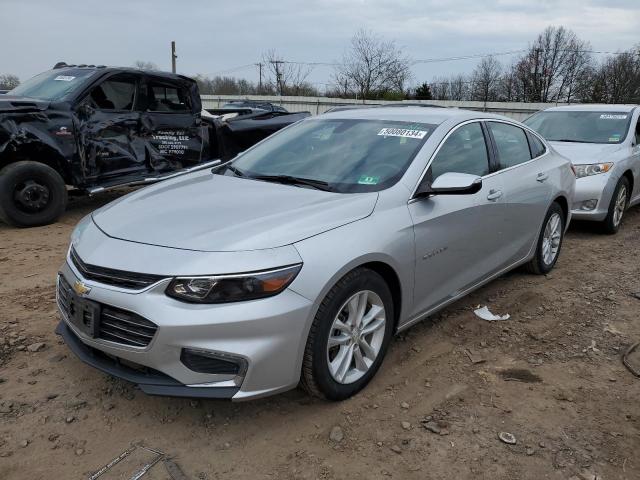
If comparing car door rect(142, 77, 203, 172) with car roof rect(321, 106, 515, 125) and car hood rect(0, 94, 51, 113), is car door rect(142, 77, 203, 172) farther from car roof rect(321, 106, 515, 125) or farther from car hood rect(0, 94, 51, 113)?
car roof rect(321, 106, 515, 125)

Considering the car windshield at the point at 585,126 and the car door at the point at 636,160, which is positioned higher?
the car windshield at the point at 585,126

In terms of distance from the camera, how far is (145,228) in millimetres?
2789

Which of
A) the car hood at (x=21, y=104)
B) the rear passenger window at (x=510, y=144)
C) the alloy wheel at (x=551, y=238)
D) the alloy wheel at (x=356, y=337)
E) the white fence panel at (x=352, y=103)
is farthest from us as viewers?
the white fence panel at (x=352, y=103)

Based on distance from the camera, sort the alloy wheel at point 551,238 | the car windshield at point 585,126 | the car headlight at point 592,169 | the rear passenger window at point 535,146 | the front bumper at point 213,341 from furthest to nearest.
→ the car windshield at point 585,126, the car headlight at point 592,169, the alloy wheel at point 551,238, the rear passenger window at point 535,146, the front bumper at point 213,341

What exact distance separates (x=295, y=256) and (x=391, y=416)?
1.07 m

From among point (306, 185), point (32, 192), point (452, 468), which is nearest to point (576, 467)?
point (452, 468)

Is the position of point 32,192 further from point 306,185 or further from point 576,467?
point 576,467

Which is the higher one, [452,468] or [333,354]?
[333,354]

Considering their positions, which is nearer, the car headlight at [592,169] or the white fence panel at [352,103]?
the car headlight at [592,169]

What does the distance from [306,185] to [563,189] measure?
9.74 ft

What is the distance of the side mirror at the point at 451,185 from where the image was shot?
10.5 ft

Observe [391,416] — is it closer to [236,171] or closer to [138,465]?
[138,465]

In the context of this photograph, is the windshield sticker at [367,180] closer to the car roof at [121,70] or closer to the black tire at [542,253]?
the black tire at [542,253]

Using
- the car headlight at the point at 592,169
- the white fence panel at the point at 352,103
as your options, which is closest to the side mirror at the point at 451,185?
the car headlight at the point at 592,169
